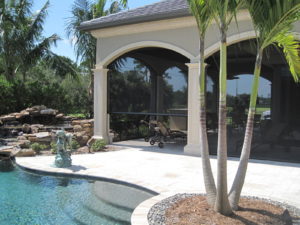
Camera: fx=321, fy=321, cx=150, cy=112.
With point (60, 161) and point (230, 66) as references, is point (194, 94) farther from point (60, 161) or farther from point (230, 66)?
point (60, 161)

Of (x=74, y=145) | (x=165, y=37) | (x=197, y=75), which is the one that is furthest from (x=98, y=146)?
(x=165, y=37)

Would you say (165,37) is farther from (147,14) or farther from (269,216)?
(269,216)

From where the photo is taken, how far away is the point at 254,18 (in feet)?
13.9

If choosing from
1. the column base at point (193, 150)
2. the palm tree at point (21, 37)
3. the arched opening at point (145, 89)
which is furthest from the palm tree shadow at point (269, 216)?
the palm tree at point (21, 37)

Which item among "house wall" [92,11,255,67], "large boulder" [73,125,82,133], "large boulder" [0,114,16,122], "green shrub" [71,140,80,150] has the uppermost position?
"house wall" [92,11,255,67]

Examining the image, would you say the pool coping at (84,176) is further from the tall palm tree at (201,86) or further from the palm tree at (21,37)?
the palm tree at (21,37)

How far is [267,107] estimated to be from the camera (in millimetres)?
9781

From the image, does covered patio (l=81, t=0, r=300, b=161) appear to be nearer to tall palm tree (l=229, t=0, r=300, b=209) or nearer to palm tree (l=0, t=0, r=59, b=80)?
tall palm tree (l=229, t=0, r=300, b=209)

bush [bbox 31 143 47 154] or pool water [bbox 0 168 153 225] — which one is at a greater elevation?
bush [bbox 31 143 47 154]

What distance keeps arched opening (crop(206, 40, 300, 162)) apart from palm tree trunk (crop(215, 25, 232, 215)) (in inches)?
227

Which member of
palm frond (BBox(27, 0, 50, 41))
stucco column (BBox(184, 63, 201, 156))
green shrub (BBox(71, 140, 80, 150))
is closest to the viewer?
stucco column (BBox(184, 63, 201, 156))

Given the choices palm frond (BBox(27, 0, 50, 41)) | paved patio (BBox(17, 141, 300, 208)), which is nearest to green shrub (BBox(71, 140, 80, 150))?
paved patio (BBox(17, 141, 300, 208))

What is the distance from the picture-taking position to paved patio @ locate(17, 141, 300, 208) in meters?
6.15

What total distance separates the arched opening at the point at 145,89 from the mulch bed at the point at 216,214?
7.06 meters
